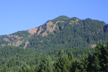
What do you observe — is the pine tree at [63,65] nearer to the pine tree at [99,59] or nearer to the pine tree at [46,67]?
the pine tree at [46,67]

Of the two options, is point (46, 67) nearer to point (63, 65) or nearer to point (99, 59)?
point (63, 65)

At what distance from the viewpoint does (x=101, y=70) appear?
43.8 meters

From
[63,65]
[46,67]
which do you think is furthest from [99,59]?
[46,67]

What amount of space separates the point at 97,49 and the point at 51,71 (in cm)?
2009

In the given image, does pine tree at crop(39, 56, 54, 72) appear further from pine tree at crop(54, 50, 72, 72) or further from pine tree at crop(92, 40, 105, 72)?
pine tree at crop(92, 40, 105, 72)

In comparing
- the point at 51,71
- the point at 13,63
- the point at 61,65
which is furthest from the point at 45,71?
the point at 13,63

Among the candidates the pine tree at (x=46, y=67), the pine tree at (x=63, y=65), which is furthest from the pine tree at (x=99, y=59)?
the pine tree at (x=46, y=67)

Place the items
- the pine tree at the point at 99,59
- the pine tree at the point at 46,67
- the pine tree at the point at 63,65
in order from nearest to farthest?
the pine tree at the point at 99,59
the pine tree at the point at 63,65
the pine tree at the point at 46,67

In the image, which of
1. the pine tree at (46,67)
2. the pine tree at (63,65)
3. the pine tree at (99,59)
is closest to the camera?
the pine tree at (99,59)

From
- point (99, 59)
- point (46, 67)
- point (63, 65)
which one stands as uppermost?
point (99, 59)

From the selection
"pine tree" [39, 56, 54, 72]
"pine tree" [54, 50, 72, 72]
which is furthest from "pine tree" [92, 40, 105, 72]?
"pine tree" [39, 56, 54, 72]

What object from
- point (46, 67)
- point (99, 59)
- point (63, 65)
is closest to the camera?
point (99, 59)

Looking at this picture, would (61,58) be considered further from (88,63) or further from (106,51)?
(106,51)

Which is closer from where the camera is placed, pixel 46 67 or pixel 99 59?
pixel 99 59
